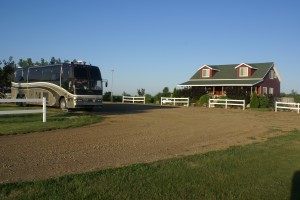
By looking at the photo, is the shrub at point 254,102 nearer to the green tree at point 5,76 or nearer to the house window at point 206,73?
the house window at point 206,73

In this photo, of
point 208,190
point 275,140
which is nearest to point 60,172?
point 208,190

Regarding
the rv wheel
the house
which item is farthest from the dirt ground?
the house

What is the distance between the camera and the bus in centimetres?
2294

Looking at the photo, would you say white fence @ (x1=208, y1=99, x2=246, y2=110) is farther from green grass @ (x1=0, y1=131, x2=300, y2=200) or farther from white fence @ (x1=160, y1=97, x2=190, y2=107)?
green grass @ (x1=0, y1=131, x2=300, y2=200)

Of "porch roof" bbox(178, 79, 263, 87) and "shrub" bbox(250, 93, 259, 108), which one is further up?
"porch roof" bbox(178, 79, 263, 87)

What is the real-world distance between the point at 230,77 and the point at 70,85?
92.2 feet

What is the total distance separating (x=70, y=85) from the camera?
2302 centimetres

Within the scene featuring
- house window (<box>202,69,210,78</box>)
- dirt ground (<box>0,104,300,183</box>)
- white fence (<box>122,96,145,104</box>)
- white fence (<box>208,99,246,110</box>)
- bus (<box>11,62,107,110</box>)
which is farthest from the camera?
house window (<box>202,69,210,78</box>)

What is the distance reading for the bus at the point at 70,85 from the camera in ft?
75.3

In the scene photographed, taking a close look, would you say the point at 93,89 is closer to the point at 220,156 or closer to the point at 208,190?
the point at 220,156

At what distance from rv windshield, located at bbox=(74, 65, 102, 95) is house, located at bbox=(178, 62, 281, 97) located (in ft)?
71.0

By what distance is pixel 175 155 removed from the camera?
9172 mm

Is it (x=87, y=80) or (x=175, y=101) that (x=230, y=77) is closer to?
(x=175, y=101)

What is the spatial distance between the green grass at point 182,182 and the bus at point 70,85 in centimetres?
1529
